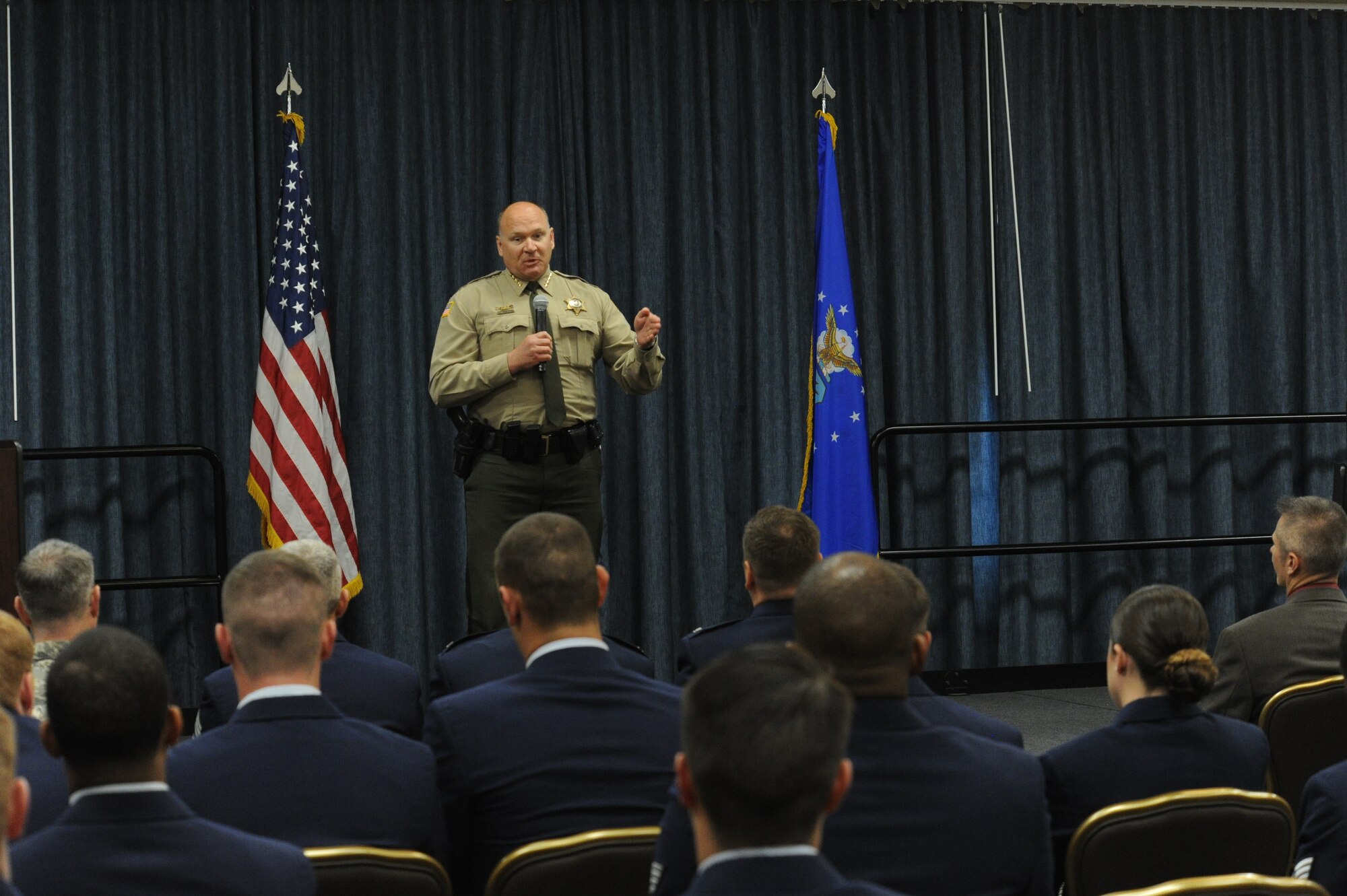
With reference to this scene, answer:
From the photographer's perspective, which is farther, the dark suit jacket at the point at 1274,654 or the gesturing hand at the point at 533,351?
the gesturing hand at the point at 533,351

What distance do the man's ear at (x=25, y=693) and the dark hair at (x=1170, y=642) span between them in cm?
183

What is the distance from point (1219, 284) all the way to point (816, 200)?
196 centimetres

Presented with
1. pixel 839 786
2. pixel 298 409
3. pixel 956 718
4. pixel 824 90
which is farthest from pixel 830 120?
pixel 839 786

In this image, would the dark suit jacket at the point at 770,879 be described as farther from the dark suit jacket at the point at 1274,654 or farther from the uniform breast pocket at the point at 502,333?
the uniform breast pocket at the point at 502,333

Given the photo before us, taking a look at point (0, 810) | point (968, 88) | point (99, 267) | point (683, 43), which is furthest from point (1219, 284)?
point (0, 810)

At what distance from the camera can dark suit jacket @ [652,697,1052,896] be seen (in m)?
1.86

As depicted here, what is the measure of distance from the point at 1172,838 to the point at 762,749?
3.57 feet

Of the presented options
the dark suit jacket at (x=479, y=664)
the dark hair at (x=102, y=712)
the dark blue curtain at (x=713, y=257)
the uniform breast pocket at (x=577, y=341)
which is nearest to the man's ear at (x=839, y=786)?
the dark hair at (x=102, y=712)

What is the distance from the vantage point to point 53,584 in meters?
3.16

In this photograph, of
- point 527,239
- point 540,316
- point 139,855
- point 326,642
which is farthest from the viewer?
point 527,239

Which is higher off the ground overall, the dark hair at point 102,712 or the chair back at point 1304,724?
the dark hair at point 102,712

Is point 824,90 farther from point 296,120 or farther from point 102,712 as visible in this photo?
point 102,712

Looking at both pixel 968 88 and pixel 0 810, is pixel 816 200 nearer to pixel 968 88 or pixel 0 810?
pixel 968 88

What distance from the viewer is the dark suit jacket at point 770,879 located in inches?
51.6
